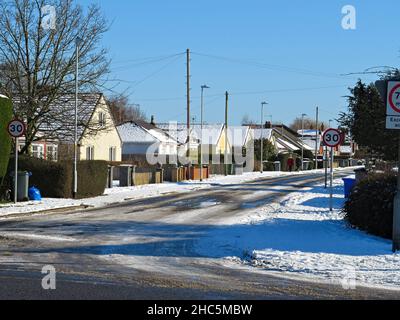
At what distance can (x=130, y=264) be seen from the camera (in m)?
10.4

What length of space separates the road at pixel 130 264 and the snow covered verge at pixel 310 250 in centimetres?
39

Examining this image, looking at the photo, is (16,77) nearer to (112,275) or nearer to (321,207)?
(321,207)

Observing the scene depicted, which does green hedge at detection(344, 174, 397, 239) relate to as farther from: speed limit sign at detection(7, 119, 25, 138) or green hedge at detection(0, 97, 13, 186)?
green hedge at detection(0, 97, 13, 186)

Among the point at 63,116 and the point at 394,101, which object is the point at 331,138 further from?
the point at 63,116

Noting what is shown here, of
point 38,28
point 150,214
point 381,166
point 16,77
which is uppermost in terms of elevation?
point 38,28

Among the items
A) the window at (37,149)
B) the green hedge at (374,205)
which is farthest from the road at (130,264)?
the window at (37,149)

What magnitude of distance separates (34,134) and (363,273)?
74.4ft

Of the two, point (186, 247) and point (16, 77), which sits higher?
point (16, 77)

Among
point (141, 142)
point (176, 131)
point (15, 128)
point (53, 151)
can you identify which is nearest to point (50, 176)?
point (15, 128)

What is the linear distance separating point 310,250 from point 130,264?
3563 millimetres

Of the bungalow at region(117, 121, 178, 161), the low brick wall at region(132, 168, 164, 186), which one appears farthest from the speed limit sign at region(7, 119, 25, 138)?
the bungalow at region(117, 121, 178, 161)
